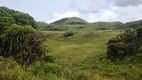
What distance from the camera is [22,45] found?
22.1 metres

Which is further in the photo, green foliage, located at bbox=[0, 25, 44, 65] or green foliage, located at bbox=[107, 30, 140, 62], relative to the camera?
green foliage, located at bbox=[107, 30, 140, 62]

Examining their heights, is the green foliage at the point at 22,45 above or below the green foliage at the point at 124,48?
above

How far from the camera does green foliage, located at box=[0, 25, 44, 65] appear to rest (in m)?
21.3

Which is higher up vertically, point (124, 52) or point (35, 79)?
point (35, 79)

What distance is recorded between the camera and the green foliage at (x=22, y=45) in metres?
21.3

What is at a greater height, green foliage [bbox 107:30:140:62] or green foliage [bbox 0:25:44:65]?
green foliage [bbox 0:25:44:65]

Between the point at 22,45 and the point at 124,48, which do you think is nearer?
the point at 22,45

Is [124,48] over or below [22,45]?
below

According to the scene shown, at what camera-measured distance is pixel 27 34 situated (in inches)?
928

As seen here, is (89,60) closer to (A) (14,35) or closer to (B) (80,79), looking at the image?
(A) (14,35)

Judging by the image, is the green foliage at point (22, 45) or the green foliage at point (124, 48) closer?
the green foliage at point (22, 45)

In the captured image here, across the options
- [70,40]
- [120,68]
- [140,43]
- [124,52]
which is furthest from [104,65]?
[70,40]

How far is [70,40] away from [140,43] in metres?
23.7

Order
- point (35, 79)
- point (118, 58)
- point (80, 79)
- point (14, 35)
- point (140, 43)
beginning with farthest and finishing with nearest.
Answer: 1. point (140, 43)
2. point (118, 58)
3. point (14, 35)
4. point (80, 79)
5. point (35, 79)
